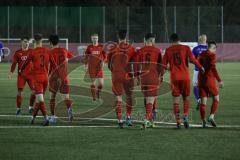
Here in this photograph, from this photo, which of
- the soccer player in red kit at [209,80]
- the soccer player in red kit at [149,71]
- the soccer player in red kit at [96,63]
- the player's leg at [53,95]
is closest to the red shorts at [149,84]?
the soccer player in red kit at [149,71]

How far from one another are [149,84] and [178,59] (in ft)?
3.18

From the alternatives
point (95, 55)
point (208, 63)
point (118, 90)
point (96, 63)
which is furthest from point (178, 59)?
point (96, 63)

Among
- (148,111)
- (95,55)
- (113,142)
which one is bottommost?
(113,142)

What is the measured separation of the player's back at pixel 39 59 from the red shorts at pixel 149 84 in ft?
7.55

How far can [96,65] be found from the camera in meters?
21.4

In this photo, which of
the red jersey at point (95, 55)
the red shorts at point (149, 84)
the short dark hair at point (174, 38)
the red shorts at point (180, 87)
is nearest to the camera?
the short dark hair at point (174, 38)

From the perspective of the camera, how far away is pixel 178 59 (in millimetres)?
13766

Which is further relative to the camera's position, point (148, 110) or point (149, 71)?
point (149, 71)

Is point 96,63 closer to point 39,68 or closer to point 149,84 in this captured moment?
point 39,68

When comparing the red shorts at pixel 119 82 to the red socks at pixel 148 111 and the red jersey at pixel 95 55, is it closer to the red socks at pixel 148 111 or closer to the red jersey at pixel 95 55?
the red socks at pixel 148 111

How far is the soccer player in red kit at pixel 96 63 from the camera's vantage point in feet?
67.6

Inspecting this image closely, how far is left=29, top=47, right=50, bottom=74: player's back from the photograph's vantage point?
47.5ft

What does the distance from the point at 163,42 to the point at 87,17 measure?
7.22 metres

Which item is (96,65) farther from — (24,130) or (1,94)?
(24,130)
